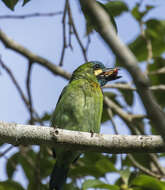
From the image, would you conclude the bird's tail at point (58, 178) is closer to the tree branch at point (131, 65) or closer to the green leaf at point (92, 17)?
the green leaf at point (92, 17)

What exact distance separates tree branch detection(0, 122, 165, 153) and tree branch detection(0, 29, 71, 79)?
2.19 m

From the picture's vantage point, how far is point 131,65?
946mm

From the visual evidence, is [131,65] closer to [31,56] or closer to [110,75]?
[110,75]

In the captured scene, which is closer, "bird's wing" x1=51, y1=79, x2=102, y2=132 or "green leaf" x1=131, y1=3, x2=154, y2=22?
"bird's wing" x1=51, y1=79, x2=102, y2=132

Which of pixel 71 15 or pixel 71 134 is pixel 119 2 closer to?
pixel 71 15

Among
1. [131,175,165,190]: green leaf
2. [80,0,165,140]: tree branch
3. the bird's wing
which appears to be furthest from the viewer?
the bird's wing

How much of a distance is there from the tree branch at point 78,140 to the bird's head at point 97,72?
6.46 feet

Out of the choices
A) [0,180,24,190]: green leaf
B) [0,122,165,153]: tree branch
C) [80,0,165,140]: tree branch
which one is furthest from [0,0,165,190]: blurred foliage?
[80,0,165,140]: tree branch

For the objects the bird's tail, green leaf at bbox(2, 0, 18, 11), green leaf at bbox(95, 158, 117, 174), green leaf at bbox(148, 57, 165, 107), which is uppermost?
green leaf at bbox(2, 0, 18, 11)

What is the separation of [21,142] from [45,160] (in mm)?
1771

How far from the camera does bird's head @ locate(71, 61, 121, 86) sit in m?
4.18

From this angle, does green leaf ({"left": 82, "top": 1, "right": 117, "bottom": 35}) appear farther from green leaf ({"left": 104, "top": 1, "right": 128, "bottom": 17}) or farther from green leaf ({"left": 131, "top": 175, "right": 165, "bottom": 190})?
green leaf ({"left": 104, "top": 1, "right": 128, "bottom": 17})

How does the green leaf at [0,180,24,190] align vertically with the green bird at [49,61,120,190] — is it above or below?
below

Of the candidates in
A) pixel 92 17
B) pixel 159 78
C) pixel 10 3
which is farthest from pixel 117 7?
pixel 92 17
